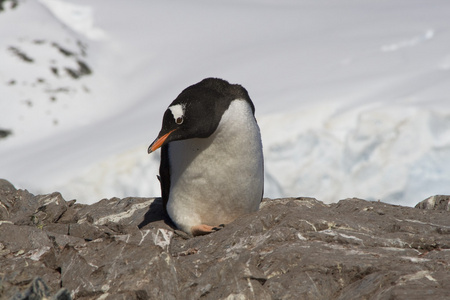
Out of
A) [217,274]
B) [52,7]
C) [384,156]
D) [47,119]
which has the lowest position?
[47,119]

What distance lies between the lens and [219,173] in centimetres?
561

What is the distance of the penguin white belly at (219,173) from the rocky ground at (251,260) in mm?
342

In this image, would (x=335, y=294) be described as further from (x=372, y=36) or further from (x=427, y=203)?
(x=372, y=36)

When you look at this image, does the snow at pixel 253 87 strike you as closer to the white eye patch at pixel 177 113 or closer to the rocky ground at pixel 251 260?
the rocky ground at pixel 251 260

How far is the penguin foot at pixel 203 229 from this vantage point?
217 inches

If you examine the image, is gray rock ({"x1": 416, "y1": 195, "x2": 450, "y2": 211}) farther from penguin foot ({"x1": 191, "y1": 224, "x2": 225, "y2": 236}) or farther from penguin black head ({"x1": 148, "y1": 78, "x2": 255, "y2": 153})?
penguin black head ({"x1": 148, "y1": 78, "x2": 255, "y2": 153})

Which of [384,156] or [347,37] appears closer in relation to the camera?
[384,156]

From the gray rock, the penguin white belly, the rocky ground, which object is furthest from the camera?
the gray rock

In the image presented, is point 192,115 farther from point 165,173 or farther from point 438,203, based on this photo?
point 438,203

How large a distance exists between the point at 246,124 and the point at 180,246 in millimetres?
1175

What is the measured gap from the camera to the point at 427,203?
6.86 meters

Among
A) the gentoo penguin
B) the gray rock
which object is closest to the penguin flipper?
the gentoo penguin

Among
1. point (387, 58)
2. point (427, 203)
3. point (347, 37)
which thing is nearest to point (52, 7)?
point (347, 37)

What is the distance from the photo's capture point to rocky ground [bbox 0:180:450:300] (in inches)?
148
